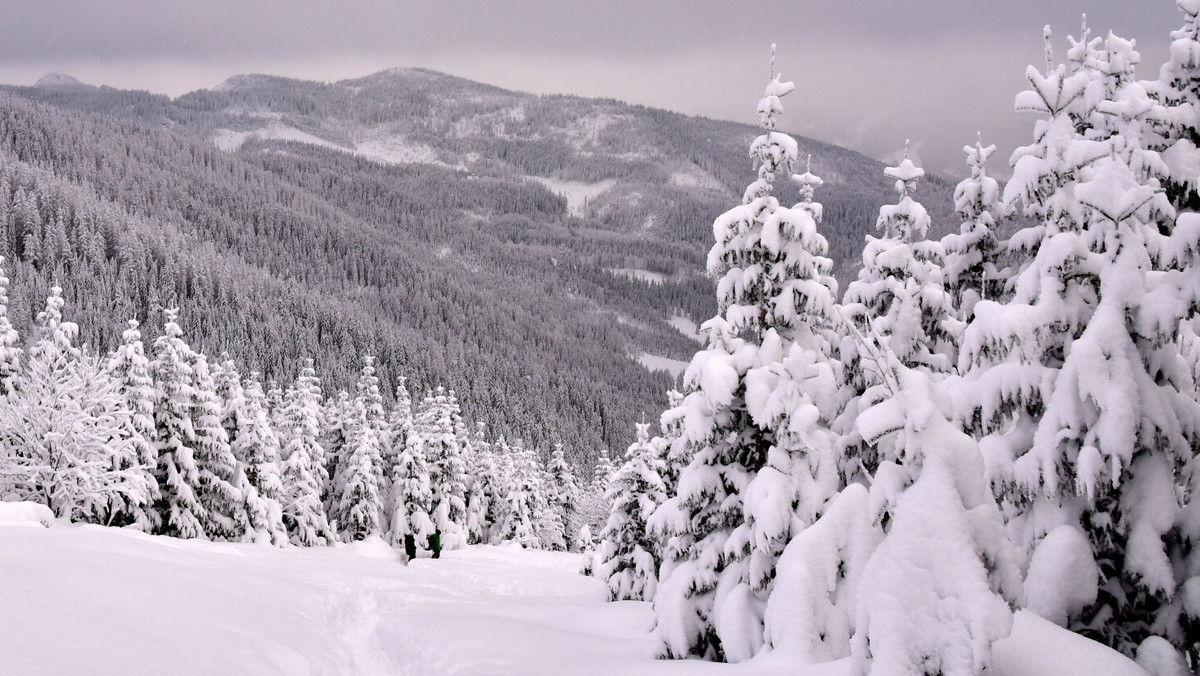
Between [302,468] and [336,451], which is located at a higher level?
[302,468]

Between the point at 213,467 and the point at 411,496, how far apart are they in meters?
15.1

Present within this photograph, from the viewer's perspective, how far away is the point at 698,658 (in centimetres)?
1085

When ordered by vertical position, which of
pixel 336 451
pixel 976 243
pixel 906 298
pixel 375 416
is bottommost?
pixel 336 451

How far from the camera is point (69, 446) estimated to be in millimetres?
26031

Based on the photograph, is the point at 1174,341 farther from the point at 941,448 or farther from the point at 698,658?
the point at 698,658

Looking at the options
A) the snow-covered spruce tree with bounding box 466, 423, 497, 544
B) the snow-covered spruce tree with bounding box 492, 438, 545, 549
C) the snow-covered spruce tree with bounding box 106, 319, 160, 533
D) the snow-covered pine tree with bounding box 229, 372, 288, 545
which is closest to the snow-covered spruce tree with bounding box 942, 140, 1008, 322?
the snow-covered spruce tree with bounding box 106, 319, 160, 533

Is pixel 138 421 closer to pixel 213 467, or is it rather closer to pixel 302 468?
pixel 213 467

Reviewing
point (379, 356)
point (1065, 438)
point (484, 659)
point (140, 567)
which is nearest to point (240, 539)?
point (140, 567)

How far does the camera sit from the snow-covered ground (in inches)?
277

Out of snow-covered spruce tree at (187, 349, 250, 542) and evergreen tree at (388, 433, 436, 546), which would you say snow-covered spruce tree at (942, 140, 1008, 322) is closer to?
snow-covered spruce tree at (187, 349, 250, 542)

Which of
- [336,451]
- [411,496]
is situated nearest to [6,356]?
[336,451]

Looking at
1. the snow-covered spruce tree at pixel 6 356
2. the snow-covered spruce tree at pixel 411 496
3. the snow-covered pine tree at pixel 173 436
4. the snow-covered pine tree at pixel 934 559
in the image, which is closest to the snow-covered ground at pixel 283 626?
the snow-covered pine tree at pixel 934 559

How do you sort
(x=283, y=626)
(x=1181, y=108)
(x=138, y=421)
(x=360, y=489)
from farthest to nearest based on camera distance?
(x=360, y=489)
(x=138, y=421)
(x=283, y=626)
(x=1181, y=108)

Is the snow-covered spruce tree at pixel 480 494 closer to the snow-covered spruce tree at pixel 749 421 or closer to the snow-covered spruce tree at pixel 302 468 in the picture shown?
the snow-covered spruce tree at pixel 302 468
